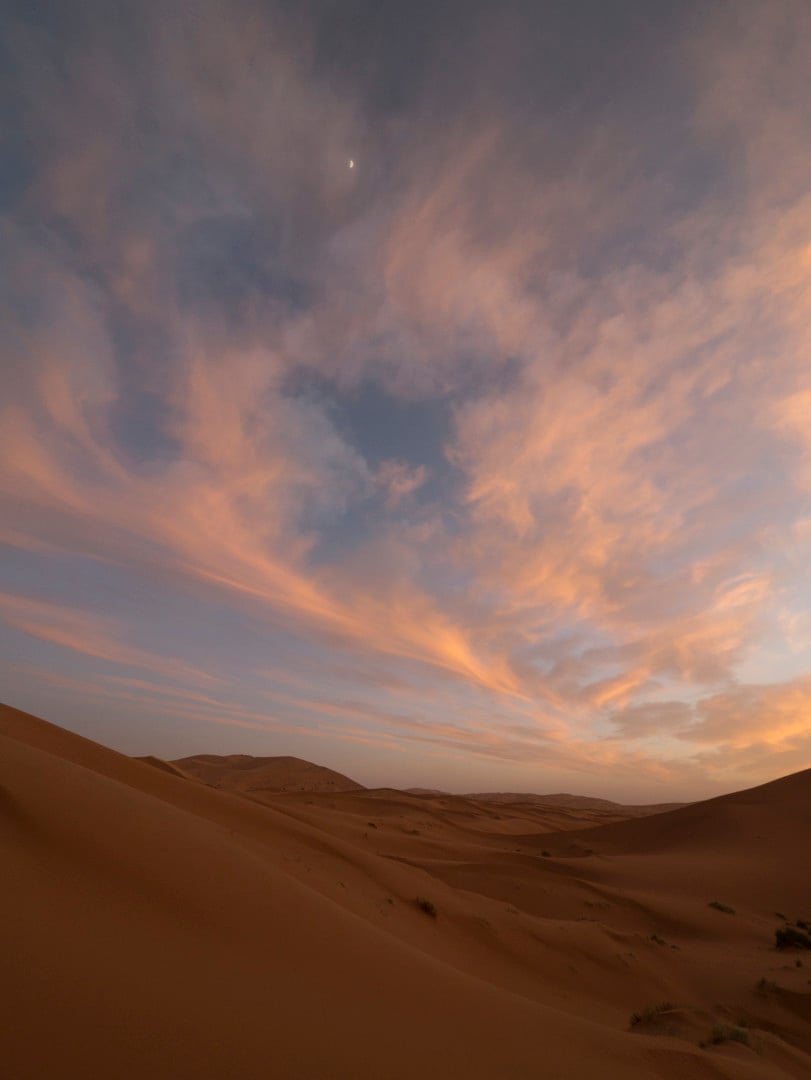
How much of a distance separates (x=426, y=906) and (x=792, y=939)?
8.91 meters

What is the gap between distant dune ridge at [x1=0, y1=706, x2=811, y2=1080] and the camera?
127 inches

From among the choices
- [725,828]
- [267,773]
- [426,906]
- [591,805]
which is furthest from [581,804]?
[426,906]

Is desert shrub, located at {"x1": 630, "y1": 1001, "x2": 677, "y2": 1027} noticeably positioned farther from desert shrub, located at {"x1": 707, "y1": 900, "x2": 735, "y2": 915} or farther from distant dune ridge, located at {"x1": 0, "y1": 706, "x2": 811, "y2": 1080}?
desert shrub, located at {"x1": 707, "y1": 900, "x2": 735, "y2": 915}

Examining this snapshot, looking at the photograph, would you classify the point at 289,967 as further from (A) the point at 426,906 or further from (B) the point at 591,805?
(B) the point at 591,805

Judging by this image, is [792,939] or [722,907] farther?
[722,907]

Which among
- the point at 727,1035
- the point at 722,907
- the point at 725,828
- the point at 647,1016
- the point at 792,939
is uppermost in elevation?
the point at 725,828

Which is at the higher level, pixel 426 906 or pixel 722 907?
pixel 722 907

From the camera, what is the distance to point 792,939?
12852 millimetres

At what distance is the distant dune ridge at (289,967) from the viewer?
3.24m

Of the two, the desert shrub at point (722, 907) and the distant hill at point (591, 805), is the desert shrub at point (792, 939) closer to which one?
the desert shrub at point (722, 907)

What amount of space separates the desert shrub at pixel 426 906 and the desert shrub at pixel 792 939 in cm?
852

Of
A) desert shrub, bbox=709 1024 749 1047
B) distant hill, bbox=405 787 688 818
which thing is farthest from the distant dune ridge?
distant hill, bbox=405 787 688 818

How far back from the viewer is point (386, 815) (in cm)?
3153

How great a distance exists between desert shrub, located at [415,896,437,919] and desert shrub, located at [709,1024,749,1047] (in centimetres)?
460
